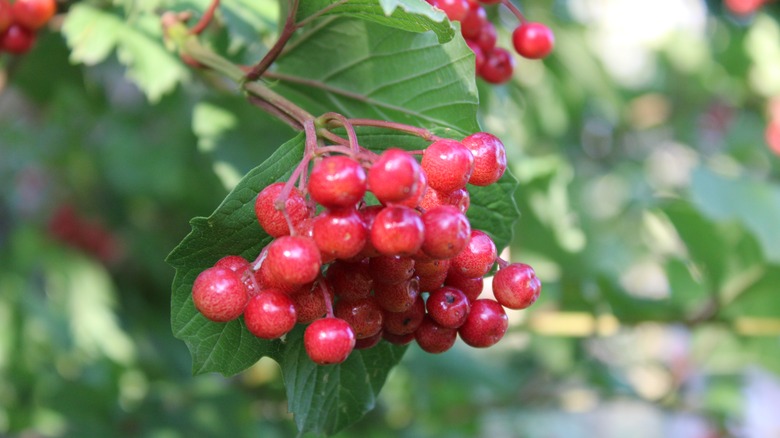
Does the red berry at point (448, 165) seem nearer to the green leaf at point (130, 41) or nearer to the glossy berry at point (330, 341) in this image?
the glossy berry at point (330, 341)

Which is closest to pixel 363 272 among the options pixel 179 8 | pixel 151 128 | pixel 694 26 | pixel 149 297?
pixel 179 8

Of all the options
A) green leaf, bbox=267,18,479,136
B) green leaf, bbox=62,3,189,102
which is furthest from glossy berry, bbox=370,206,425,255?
green leaf, bbox=62,3,189,102

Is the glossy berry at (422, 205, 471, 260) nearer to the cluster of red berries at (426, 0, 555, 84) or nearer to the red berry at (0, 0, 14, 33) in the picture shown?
the cluster of red berries at (426, 0, 555, 84)

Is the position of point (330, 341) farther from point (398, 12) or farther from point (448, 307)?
point (398, 12)

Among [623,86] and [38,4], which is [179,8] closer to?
[38,4]

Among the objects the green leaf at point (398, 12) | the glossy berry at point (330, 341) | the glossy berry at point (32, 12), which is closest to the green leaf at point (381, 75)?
the green leaf at point (398, 12)
